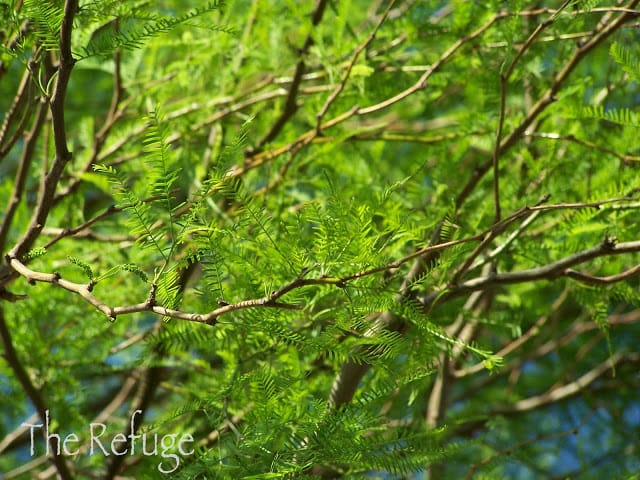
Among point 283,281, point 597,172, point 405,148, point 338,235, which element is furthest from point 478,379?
point 338,235

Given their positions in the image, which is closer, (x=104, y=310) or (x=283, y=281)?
(x=104, y=310)

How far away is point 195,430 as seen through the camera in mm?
1369

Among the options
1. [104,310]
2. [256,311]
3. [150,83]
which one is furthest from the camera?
[150,83]

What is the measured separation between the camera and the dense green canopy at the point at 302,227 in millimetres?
843

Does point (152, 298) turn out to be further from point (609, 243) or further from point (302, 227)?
point (609, 243)

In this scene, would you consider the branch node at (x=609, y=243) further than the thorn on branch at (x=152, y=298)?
Yes

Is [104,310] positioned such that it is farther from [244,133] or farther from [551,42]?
[551,42]

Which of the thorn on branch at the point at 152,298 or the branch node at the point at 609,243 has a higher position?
the thorn on branch at the point at 152,298

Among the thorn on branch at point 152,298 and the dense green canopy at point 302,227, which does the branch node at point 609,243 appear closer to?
the dense green canopy at point 302,227

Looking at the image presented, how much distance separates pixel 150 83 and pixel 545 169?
27.4 inches

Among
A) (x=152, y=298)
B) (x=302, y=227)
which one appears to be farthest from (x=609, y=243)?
(x=152, y=298)

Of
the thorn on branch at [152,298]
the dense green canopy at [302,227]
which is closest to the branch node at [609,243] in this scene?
the dense green canopy at [302,227]

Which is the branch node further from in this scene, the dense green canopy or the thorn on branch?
the thorn on branch

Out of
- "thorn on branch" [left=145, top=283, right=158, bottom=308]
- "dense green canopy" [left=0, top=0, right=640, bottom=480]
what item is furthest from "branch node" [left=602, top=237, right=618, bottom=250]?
"thorn on branch" [left=145, top=283, right=158, bottom=308]
